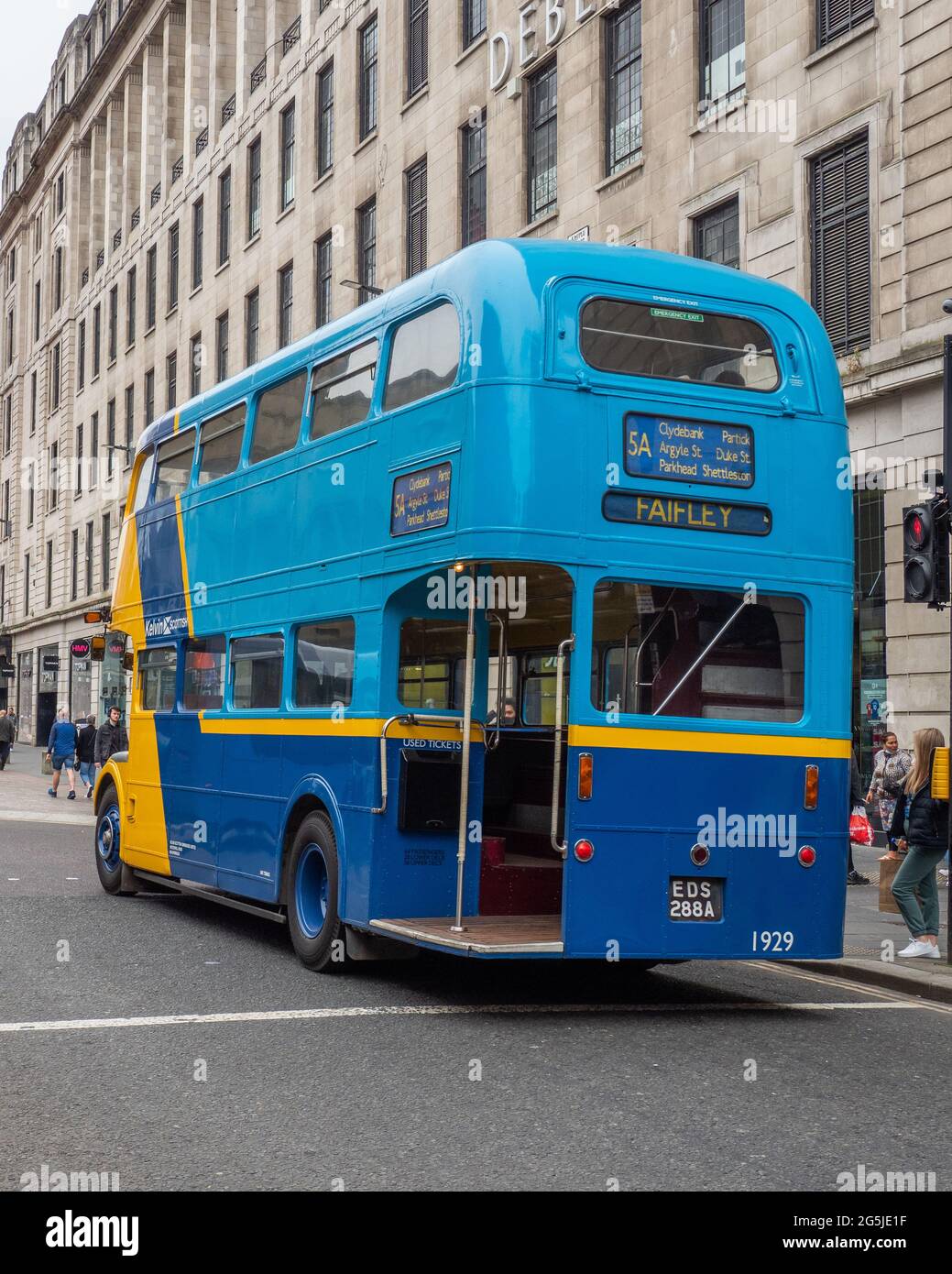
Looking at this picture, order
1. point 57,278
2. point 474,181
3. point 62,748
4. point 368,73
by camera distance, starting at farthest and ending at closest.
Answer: point 57,278
point 368,73
point 62,748
point 474,181

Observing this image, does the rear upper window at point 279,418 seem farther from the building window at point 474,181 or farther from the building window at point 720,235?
the building window at point 474,181

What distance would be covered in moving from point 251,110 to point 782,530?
34.6 metres

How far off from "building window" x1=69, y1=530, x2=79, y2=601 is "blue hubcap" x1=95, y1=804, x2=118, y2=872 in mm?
43310

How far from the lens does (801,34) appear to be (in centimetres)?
2064

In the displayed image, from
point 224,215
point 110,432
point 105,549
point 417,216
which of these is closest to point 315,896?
point 417,216

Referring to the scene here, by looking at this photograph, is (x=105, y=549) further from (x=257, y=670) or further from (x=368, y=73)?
(x=257, y=670)

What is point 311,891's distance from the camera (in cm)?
1048

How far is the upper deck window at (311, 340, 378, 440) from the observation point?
10.1m

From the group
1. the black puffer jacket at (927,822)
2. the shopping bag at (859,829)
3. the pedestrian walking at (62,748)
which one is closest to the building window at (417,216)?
the pedestrian walking at (62,748)

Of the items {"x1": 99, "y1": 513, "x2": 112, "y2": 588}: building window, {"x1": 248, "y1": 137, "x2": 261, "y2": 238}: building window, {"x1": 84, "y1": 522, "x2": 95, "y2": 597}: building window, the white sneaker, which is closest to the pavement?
the white sneaker

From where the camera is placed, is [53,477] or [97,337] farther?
[53,477]

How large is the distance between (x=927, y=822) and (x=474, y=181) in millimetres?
20765

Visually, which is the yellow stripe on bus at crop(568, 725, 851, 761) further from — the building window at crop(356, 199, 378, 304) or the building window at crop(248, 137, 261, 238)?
the building window at crop(248, 137, 261, 238)

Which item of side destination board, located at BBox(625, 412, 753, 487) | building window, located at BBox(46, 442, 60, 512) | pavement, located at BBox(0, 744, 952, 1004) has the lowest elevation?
pavement, located at BBox(0, 744, 952, 1004)
